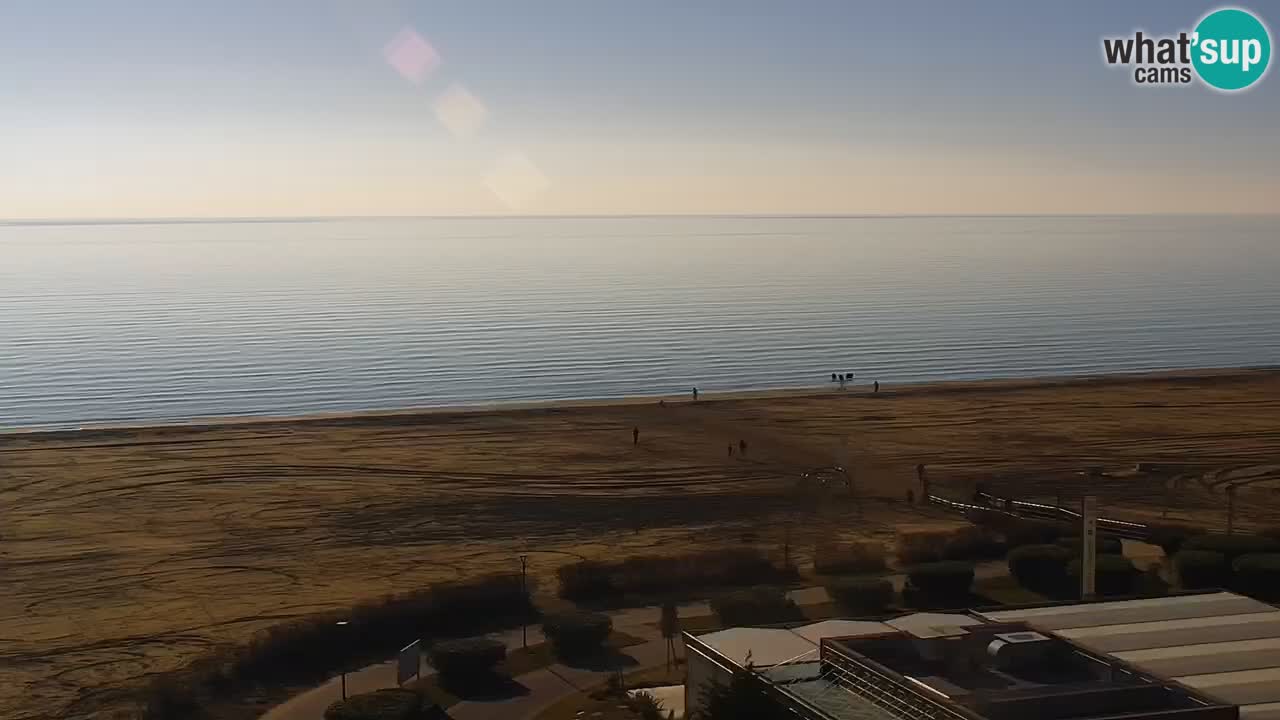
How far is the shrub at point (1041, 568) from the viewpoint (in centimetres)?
2842

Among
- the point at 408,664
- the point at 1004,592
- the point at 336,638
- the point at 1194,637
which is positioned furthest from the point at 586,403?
the point at 1194,637

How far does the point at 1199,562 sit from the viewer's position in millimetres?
28109

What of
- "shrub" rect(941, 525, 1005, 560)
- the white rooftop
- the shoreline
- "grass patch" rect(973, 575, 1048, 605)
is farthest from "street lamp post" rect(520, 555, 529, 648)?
the shoreline

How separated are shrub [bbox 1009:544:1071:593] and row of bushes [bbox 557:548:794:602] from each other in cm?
472

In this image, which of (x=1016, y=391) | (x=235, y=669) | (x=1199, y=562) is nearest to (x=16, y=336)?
(x=1016, y=391)

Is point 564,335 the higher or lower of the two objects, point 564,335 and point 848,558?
the higher

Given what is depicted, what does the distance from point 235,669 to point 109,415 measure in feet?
131

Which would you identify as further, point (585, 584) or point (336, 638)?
point (585, 584)

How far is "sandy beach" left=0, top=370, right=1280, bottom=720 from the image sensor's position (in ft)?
94.4

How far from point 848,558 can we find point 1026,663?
40.3 feet

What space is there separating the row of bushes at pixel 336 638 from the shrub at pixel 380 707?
2.82 metres

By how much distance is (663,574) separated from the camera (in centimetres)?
2989

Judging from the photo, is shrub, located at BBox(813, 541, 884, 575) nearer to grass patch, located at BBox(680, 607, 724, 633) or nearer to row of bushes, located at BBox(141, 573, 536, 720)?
grass patch, located at BBox(680, 607, 724, 633)

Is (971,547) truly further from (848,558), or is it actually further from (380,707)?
(380,707)
